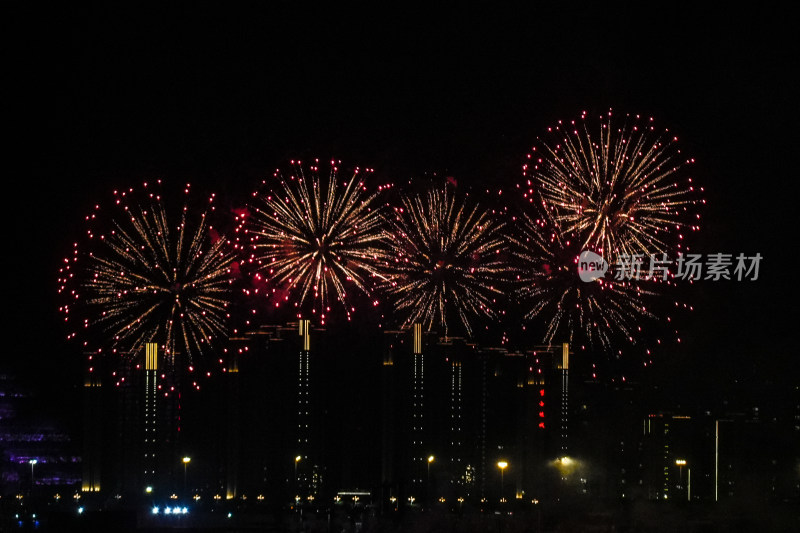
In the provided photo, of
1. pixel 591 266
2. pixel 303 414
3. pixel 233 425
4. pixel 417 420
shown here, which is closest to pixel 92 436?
pixel 233 425

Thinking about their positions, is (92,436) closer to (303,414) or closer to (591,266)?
(303,414)

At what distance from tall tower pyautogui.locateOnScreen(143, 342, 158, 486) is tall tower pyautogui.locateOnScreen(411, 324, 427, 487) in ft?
22.6

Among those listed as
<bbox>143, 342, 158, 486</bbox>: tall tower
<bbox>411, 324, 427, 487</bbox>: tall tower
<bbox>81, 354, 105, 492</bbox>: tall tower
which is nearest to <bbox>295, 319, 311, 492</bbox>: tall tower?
<bbox>411, 324, 427, 487</bbox>: tall tower

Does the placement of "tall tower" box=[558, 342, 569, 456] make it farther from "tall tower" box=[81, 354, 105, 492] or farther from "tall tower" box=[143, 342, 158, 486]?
"tall tower" box=[81, 354, 105, 492]

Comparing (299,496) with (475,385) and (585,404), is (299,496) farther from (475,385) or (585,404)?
(585,404)

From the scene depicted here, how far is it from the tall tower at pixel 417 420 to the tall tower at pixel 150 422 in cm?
690

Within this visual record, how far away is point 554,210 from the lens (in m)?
17.3

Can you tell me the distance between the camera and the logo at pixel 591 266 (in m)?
17.3

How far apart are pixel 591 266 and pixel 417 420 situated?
49.7 ft

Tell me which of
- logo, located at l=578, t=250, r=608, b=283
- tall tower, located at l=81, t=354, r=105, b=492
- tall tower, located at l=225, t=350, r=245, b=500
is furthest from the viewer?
tall tower, located at l=225, t=350, r=245, b=500

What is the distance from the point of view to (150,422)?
31500mm

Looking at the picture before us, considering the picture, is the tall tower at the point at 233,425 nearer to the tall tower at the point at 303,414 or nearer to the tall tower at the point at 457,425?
the tall tower at the point at 303,414

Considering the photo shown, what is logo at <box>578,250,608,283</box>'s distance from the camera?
1733 centimetres

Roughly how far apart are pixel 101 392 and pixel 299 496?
20.5 feet
